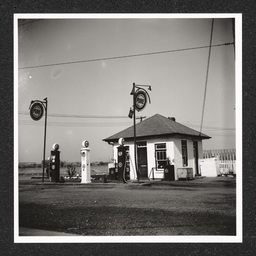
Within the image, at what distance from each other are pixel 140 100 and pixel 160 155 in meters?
4.13

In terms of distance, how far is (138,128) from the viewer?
31.9 ft

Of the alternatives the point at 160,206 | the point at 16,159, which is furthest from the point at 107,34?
the point at 160,206

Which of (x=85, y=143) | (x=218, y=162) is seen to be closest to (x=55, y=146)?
(x=85, y=143)

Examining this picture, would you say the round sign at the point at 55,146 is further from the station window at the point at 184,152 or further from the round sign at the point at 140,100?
the station window at the point at 184,152

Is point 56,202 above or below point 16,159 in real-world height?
below

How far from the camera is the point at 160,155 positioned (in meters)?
10.2

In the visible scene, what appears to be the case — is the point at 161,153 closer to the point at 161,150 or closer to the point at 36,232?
the point at 161,150

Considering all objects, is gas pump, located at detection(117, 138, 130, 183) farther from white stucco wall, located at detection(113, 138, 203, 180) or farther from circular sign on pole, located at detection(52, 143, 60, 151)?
circular sign on pole, located at detection(52, 143, 60, 151)

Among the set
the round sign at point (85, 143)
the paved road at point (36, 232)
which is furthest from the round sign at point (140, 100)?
the paved road at point (36, 232)

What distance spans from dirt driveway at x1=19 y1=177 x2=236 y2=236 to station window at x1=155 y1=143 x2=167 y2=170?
3.41m

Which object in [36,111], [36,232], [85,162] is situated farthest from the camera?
[85,162]

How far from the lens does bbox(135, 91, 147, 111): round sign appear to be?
6195mm
